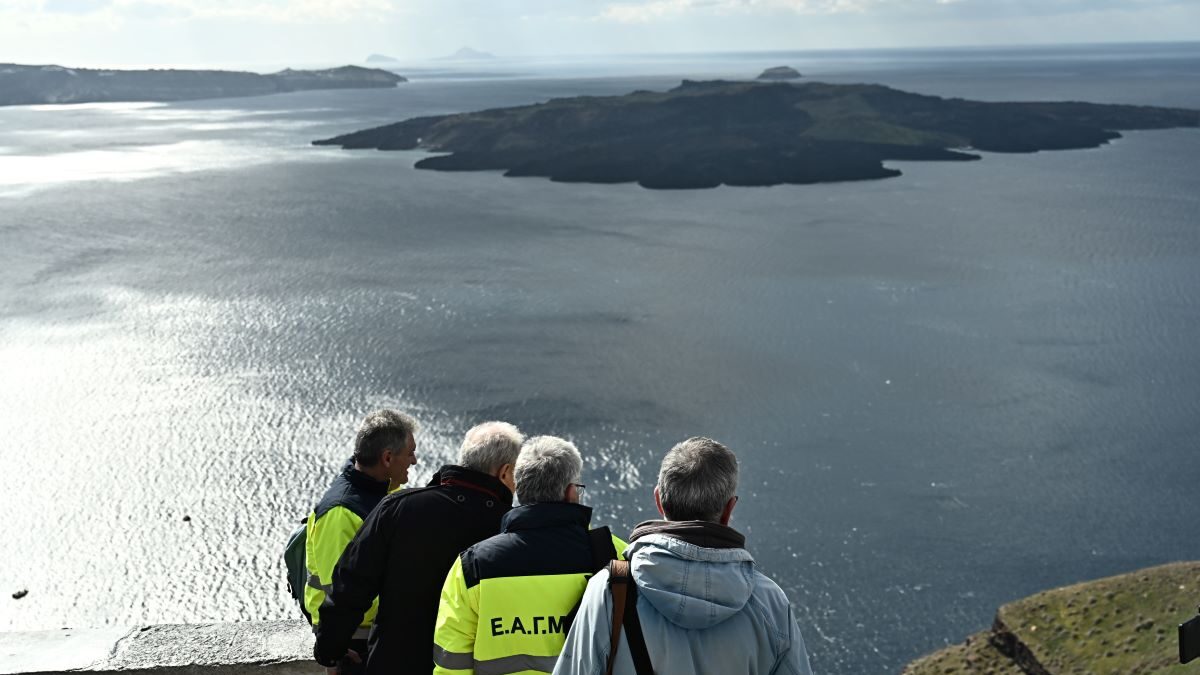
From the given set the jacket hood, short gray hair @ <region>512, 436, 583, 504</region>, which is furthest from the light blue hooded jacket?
short gray hair @ <region>512, 436, 583, 504</region>

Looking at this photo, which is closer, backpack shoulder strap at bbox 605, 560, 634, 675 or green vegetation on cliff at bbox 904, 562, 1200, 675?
backpack shoulder strap at bbox 605, 560, 634, 675

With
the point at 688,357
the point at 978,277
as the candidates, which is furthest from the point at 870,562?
the point at 978,277

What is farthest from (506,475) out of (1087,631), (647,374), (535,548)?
(647,374)

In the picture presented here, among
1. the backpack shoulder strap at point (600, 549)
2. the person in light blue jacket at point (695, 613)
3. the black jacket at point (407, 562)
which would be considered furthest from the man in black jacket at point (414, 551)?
the person in light blue jacket at point (695, 613)

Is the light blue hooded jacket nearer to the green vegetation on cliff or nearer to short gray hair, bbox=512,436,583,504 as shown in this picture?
short gray hair, bbox=512,436,583,504

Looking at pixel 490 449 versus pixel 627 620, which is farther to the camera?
pixel 490 449

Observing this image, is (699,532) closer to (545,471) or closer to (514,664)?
(545,471)

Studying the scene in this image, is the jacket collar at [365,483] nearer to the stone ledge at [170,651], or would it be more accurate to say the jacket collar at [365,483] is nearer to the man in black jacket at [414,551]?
the man in black jacket at [414,551]
